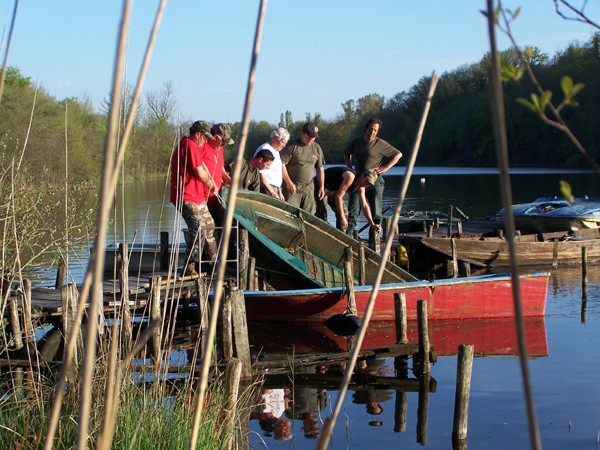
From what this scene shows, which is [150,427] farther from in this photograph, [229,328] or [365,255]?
[365,255]

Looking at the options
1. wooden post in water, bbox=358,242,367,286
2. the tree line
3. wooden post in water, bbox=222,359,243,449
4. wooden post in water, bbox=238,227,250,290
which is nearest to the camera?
wooden post in water, bbox=222,359,243,449

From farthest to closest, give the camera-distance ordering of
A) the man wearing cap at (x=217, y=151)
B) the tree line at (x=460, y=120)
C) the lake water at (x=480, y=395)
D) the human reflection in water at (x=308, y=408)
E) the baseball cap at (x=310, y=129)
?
1. the tree line at (x=460, y=120)
2. the baseball cap at (x=310, y=129)
3. the man wearing cap at (x=217, y=151)
4. the human reflection in water at (x=308, y=408)
5. the lake water at (x=480, y=395)

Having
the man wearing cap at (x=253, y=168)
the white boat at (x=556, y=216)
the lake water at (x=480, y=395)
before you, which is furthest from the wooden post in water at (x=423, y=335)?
the white boat at (x=556, y=216)

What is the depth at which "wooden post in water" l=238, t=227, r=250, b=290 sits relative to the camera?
12.3m

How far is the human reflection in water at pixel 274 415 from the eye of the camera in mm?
8224

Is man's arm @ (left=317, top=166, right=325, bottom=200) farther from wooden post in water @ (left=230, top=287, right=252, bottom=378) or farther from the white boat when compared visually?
the white boat

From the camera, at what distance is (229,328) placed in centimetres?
901

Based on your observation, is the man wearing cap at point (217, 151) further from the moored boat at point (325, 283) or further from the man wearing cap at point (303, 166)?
the man wearing cap at point (303, 166)

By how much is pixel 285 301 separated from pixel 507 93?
76.9 m

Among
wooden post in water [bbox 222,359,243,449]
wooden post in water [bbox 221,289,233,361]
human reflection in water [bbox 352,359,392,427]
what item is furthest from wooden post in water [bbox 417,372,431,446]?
wooden post in water [bbox 222,359,243,449]

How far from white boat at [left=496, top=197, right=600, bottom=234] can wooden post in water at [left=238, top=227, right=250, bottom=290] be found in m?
10.3

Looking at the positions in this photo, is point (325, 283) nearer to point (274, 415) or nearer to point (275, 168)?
point (275, 168)

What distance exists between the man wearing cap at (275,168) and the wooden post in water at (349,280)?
1.24m

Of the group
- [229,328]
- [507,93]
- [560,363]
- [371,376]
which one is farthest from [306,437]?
[507,93]
